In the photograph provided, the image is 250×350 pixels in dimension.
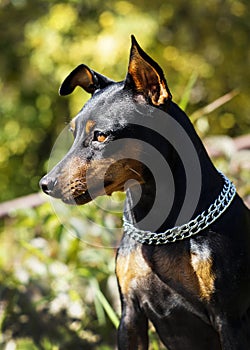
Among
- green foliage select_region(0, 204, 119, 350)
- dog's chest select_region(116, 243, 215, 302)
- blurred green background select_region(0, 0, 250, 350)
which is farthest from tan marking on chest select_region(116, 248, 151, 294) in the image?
blurred green background select_region(0, 0, 250, 350)

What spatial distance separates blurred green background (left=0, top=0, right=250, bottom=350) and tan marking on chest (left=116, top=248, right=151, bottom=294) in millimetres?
1481

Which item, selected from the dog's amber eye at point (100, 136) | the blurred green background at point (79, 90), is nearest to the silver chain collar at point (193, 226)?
the dog's amber eye at point (100, 136)

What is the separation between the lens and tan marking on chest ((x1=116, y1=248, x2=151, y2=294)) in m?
2.52

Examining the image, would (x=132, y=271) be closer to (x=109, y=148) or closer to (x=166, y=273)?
(x=166, y=273)

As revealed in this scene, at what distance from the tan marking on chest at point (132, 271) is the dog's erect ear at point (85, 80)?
62 cm

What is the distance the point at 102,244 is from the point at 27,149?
12.3ft

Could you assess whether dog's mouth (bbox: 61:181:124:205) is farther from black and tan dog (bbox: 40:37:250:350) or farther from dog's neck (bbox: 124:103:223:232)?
dog's neck (bbox: 124:103:223:232)

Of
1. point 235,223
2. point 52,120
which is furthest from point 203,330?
point 52,120

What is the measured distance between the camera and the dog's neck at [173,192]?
2441 millimetres

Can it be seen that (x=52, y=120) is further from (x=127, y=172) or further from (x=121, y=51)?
(x=127, y=172)

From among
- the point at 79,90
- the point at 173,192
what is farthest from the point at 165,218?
the point at 79,90

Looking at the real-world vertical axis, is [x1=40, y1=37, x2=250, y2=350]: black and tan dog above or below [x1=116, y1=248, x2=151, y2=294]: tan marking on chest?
above

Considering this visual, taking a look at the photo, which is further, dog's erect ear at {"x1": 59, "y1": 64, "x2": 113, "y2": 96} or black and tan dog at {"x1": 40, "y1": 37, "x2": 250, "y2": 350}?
dog's erect ear at {"x1": 59, "y1": 64, "x2": 113, "y2": 96}

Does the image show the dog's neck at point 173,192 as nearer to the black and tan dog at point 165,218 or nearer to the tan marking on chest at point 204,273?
the black and tan dog at point 165,218
